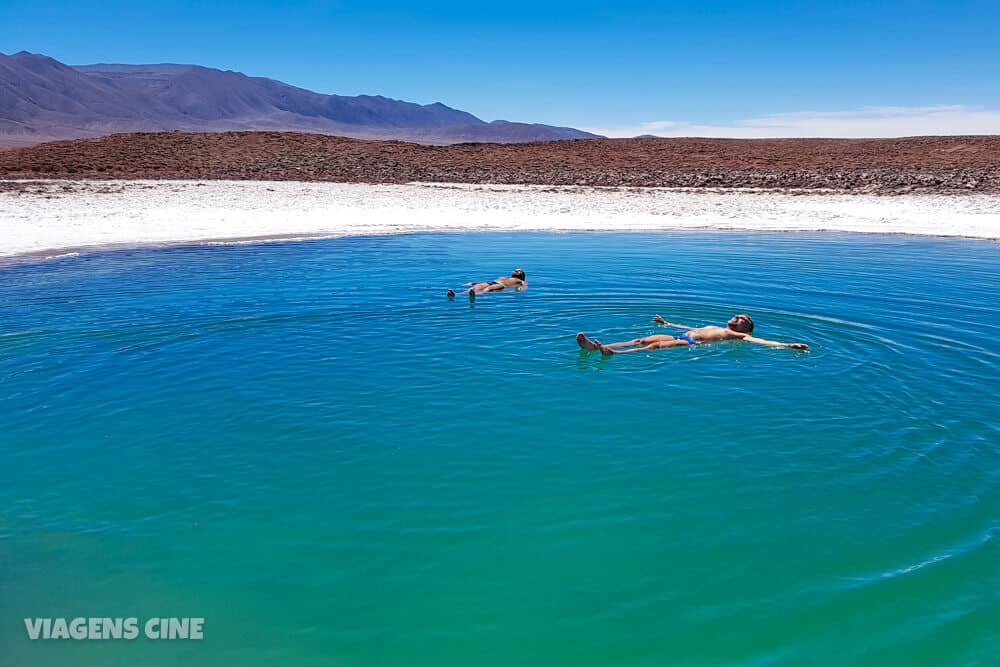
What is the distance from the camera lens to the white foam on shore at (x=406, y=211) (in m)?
25.2

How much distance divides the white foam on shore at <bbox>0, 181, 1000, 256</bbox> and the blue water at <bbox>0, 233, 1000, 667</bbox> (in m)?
11.1

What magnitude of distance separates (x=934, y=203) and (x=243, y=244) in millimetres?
24904

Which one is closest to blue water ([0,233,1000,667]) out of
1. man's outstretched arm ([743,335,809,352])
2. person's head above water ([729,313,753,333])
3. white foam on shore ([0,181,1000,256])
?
man's outstretched arm ([743,335,809,352])

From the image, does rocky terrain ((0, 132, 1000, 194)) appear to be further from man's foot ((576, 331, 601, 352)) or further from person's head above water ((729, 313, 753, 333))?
man's foot ((576, 331, 601, 352))

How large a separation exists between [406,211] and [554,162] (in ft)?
51.1

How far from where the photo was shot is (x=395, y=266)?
19.4m

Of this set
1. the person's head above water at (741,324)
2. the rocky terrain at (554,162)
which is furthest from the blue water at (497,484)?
the rocky terrain at (554,162)

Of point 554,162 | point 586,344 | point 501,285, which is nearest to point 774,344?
point 586,344

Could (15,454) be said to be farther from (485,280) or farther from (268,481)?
(485,280)

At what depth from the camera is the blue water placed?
565cm

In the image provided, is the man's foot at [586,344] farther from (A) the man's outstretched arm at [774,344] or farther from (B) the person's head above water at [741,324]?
(A) the man's outstretched arm at [774,344]

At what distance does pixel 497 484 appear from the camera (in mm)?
7621

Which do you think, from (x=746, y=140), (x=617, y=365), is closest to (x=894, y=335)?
(x=617, y=365)

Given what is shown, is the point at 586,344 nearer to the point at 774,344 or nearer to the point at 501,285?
the point at 774,344
